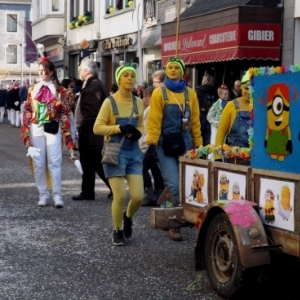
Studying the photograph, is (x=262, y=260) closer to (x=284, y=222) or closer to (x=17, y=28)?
(x=284, y=222)

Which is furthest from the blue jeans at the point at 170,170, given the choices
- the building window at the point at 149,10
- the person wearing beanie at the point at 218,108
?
the building window at the point at 149,10

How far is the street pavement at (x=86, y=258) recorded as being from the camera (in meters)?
6.55

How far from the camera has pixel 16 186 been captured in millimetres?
13312

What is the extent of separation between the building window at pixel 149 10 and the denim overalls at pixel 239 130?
17793mm

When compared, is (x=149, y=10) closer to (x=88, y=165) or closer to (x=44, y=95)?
(x=88, y=165)

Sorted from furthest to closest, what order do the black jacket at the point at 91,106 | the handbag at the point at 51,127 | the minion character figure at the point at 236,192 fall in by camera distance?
1. the black jacket at the point at 91,106
2. the handbag at the point at 51,127
3. the minion character figure at the point at 236,192

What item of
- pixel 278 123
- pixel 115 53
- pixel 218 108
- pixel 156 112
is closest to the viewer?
pixel 278 123

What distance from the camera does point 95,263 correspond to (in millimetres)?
7527

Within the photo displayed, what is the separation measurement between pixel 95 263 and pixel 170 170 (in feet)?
4.78

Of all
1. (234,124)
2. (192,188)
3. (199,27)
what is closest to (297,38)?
(199,27)

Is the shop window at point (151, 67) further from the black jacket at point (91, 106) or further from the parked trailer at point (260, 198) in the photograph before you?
the parked trailer at point (260, 198)

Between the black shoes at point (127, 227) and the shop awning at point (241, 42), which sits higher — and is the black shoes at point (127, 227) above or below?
below

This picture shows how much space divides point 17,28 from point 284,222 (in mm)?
74856

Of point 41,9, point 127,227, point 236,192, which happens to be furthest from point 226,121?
point 41,9
